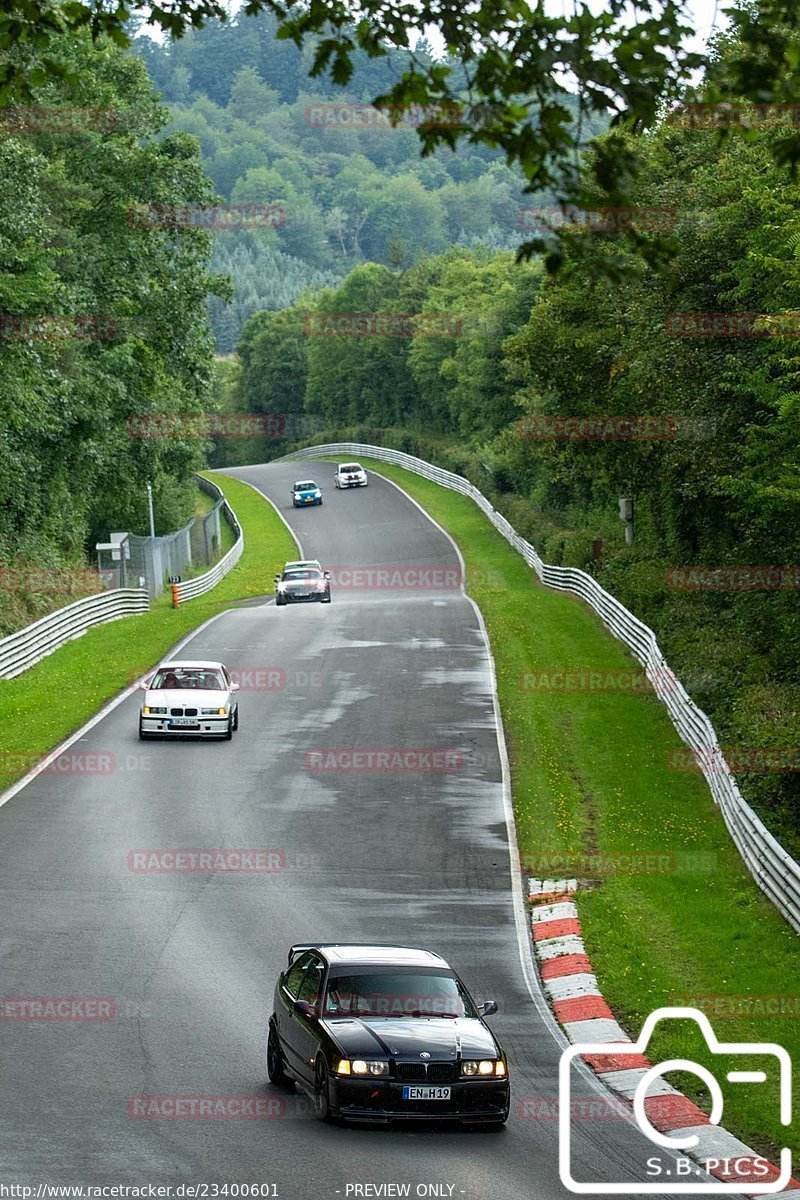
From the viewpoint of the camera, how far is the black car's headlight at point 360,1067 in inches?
457

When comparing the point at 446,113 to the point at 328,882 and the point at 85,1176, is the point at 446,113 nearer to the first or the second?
the point at 85,1176

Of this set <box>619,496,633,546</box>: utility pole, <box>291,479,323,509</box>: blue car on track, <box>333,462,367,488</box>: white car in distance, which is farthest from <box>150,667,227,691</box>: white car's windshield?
<box>333,462,367,488</box>: white car in distance

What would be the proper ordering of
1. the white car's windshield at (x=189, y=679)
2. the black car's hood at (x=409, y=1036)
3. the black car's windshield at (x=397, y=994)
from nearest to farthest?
1. the black car's hood at (x=409, y=1036)
2. the black car's windshield at (x=397, y=994)
3. the white car's windshield at (x=189, y=679)

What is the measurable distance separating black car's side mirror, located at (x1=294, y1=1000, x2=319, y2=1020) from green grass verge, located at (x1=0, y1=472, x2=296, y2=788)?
14912 millimetres

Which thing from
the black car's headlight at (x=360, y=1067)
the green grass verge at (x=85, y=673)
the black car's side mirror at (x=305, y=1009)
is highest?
the black car's side mirror at (x=305, y=1009)

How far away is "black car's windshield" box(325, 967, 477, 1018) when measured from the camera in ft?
41.2

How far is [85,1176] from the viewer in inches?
403

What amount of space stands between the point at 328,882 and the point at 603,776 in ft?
28.9

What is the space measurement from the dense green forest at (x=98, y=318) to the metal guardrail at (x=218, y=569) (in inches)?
161

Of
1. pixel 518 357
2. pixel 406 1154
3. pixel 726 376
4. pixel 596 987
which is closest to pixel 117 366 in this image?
pixel 518 357

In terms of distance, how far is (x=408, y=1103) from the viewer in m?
11.6

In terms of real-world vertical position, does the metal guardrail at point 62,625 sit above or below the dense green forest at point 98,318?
below

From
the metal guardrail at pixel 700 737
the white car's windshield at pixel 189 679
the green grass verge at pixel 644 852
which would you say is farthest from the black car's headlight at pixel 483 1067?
the white car's windshield at pixel 189 679

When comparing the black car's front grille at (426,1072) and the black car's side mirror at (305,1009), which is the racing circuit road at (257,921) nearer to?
the black car's front grille at (426,1072)
